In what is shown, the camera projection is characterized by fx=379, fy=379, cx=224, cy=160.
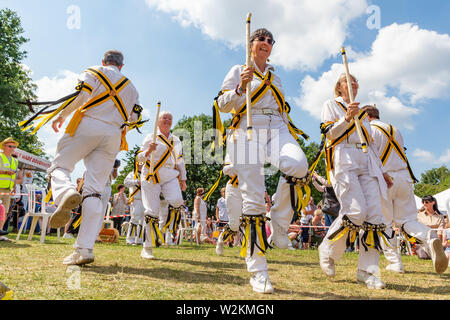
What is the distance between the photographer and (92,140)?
4.20m

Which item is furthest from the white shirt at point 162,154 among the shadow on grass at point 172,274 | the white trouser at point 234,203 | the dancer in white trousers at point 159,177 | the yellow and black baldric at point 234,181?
the shadow on grass at point 172,274

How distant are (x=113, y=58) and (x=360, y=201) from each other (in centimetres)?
341

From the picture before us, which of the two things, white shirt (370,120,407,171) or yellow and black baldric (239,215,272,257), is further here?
white shirt (370,120,407,171)

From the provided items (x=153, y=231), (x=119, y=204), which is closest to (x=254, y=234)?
(x=153, y=231)

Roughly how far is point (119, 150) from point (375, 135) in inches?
137

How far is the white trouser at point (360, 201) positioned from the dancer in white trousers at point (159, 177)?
9.48ft

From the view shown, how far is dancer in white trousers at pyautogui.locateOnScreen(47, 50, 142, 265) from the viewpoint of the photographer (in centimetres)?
413

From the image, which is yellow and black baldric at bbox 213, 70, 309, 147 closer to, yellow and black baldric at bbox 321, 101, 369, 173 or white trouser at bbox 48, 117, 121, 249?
yellow and black baldric at bbox 321, 101, 369, 173

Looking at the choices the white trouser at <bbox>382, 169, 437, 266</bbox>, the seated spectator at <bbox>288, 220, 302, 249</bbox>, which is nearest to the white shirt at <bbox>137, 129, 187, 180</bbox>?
the white trouser at <bbox>382, 169, 437, 266</bbox>

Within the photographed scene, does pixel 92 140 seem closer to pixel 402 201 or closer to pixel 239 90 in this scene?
pixel 239 90

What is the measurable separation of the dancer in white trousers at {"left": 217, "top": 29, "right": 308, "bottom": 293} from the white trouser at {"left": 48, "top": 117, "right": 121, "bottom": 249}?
1.45 metres

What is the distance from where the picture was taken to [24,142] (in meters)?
26.7

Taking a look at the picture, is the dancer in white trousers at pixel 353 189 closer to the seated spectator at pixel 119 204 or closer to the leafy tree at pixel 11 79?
the seated spectator at pixel 119 204

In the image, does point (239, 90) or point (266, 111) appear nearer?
point (239, 90)
